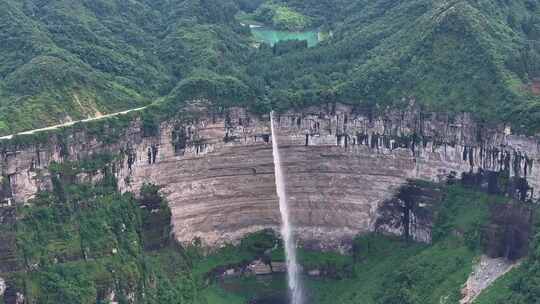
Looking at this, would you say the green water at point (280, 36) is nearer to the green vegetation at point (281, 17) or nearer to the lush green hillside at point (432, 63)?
the green vegetation at point (281, 17)

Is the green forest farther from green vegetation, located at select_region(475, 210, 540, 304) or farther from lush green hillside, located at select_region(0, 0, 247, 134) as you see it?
green vegetation, located at select_region(475, 210, 540, 304)

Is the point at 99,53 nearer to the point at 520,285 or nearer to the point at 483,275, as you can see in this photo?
the point at 483,275

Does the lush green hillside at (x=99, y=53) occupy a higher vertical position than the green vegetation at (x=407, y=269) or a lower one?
higher

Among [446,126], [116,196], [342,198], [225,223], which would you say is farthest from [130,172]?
[446,126]

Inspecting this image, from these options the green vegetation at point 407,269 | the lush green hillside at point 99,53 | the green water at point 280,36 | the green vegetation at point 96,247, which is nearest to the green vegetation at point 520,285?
the green vegetation at point 407,269

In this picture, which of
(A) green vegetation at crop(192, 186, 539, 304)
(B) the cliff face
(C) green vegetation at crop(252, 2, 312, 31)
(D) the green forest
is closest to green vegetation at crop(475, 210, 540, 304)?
(A) green vegetation at crop(192, 186, 539, 304)
